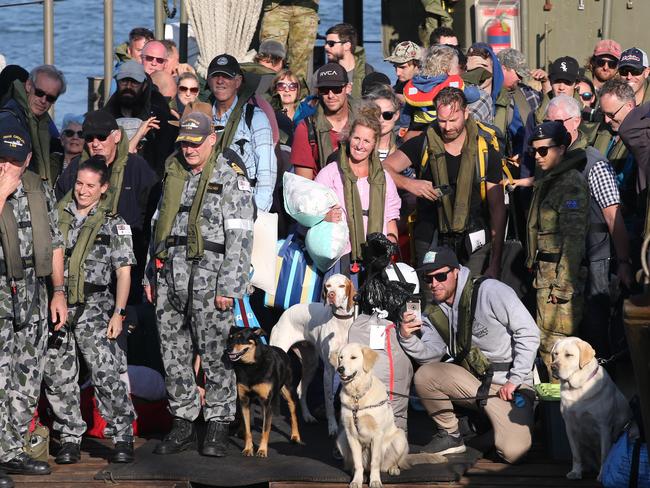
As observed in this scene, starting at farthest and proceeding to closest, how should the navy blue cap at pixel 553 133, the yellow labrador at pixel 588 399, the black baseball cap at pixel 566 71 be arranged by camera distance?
the black baseball cap at pixel 566 71 → the navy blue cap at pixel 553 133 → the yellow labrador at pixel 588 399

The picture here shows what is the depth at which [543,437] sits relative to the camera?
29.1ft

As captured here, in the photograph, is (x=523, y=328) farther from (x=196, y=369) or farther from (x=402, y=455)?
(x=196, y=369)

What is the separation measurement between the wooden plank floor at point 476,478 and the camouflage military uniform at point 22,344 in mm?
312

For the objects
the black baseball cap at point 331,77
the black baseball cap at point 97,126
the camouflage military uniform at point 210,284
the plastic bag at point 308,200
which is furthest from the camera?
the black baseball cap at point 331,77

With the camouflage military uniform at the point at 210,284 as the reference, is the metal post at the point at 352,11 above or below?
above

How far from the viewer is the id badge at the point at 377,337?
857 centimetres

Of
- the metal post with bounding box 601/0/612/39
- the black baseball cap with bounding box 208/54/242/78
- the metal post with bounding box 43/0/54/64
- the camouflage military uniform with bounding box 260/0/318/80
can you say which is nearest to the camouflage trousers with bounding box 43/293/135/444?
the black baseball cap with bounding box 208/54/242/78

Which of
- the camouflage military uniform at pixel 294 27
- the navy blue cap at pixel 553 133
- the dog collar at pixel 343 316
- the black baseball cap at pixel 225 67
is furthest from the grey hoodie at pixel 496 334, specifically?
the camouflage military uniform at pixel 294 27

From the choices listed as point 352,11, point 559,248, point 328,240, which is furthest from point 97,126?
point 352,11

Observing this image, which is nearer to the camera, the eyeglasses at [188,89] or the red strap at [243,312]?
the red strap at [243,312]

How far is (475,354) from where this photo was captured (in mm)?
8695

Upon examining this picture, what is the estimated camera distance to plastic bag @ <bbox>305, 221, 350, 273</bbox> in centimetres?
935

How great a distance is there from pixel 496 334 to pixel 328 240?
1.38 meters

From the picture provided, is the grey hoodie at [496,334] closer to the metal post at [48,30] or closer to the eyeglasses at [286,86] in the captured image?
the eyeglasses at [286,86]
